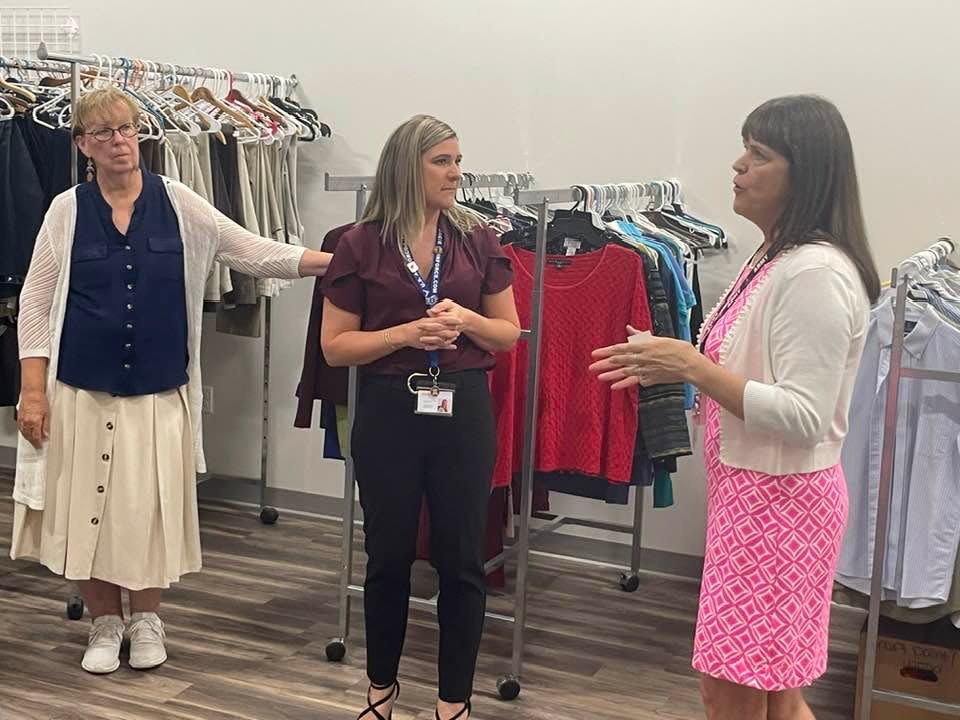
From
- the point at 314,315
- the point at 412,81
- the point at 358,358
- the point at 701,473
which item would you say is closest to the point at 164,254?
the point at 314,315

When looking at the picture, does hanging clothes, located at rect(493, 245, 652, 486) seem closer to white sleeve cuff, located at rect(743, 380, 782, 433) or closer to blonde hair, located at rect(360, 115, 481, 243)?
blonde hair, located at rect(360, 115, 481, 243)

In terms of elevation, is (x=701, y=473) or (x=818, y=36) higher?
(x=818, y=36)

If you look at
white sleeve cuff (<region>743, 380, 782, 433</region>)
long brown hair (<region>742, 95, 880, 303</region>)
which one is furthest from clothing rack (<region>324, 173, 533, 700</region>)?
white sleeve cuff (<region>743, 380, 782, 433</region>)

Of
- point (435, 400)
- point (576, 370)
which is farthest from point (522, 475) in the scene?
point (435, 400)

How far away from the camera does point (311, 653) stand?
355 cm

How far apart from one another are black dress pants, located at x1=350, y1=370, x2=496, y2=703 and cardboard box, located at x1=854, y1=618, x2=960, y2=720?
107 cm

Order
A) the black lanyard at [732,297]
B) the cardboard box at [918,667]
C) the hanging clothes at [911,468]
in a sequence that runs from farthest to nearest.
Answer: the cardboard box at [918,667] → the hanging clothes at [911,468] → the black lanyard at [732,297]

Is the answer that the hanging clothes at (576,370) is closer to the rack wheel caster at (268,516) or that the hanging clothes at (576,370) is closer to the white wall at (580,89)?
the white wall at (580,89)

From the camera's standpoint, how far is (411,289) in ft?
8.98

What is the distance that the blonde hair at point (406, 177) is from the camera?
2.73 m

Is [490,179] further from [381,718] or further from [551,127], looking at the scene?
[381,718]

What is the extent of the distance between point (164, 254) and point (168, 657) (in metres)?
1.19

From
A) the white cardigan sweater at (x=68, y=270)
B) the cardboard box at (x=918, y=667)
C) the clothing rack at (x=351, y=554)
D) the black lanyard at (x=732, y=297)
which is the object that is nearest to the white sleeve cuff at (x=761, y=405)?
the black lanyard at (x=732, y=297)

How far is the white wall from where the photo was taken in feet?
12.8
